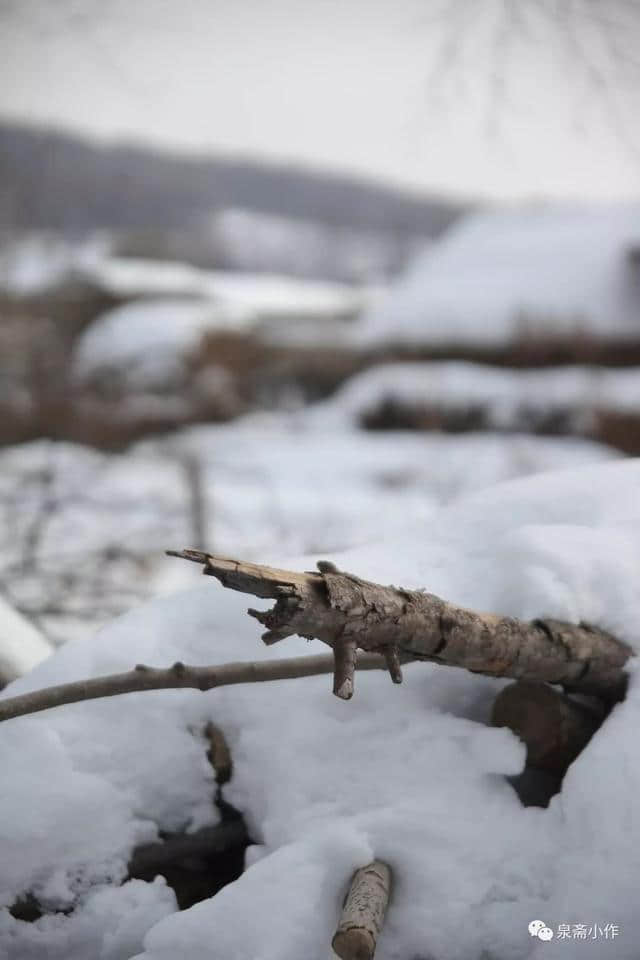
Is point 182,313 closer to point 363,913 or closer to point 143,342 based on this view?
point 143,342

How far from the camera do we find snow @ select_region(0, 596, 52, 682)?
1.62 meters

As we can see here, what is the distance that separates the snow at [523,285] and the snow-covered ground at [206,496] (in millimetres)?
1758

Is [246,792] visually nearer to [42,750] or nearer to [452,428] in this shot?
[42,750]

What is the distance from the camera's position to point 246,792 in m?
1.26

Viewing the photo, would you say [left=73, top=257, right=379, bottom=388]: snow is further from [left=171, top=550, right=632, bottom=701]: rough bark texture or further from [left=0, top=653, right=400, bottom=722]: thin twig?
[left=171, top=550, right=632, bottom=701]: rough bark texture

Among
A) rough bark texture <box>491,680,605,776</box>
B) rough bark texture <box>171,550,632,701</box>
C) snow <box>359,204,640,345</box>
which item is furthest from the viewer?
snow <box>359,204,640,345</box>

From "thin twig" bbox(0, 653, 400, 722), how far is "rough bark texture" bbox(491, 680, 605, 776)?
0.96 feet

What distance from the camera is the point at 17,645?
170 cm

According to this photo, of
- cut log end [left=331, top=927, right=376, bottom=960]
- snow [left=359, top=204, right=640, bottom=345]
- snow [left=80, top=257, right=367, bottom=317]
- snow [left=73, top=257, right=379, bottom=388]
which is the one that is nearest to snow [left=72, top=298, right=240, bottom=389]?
snow [left=73, top=257, right=379, bottom=388]

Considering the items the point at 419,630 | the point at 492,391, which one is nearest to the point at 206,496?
the point at 492,391

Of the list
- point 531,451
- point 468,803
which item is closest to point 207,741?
point 468,803

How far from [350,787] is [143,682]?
33 centimetres

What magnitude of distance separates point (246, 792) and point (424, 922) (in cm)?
32

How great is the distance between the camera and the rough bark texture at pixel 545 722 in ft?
4.11
